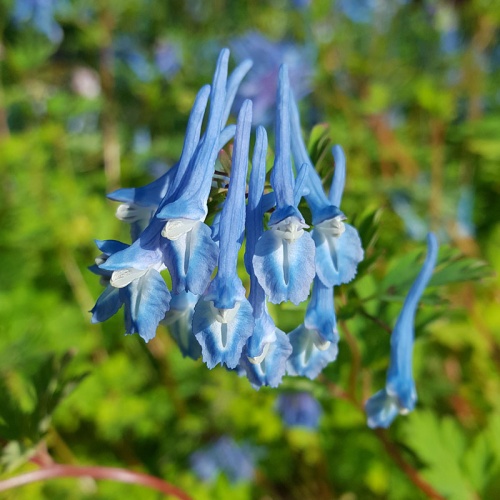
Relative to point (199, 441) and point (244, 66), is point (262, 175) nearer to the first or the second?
point (244, 66)

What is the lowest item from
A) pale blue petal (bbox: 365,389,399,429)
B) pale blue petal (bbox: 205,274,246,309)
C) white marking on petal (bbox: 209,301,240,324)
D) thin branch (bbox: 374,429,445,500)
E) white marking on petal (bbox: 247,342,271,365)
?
thin branch (bbox: 374,429,445,500)

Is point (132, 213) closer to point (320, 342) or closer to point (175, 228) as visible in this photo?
point (175, 228)

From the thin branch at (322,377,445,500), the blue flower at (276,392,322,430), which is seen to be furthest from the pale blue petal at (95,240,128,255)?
the blue flower at (276,392,322,430)

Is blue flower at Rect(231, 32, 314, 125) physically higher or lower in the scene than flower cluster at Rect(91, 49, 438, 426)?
lower

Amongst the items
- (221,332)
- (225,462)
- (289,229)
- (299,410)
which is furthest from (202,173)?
(225,462)

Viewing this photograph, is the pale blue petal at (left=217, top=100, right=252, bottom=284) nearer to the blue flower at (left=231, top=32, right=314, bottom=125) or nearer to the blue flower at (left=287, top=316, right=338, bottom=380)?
the blue flower at (left=287, top=316, right=338, bottom=380)
